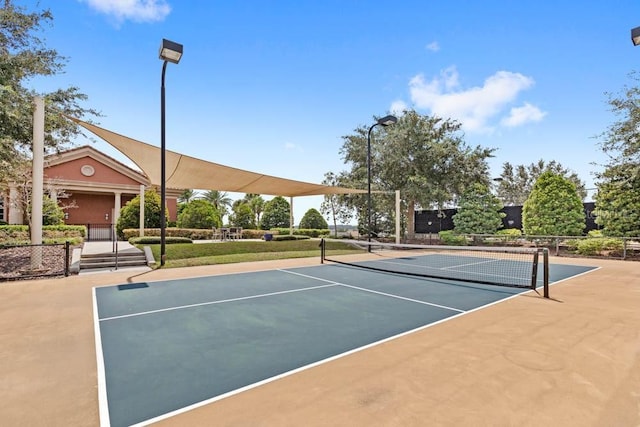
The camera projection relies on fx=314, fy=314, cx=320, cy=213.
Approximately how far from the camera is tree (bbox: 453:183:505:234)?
61.7ft

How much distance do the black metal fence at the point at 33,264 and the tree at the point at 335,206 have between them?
16.4 meters

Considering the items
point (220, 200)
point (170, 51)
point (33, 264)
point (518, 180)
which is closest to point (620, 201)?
point (170, 51)

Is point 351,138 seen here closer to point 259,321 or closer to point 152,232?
point 152,232

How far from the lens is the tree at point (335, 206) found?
2394 centimetres

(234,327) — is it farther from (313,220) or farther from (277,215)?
(277,215)

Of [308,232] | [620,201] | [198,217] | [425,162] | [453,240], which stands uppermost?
[425,162]

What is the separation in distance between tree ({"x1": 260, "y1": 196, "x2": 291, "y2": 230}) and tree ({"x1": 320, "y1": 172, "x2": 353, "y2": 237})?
4212 mm

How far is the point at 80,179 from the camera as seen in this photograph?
19.9 meters

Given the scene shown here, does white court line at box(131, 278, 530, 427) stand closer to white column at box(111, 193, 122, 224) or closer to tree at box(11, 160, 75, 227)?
tree at box(11, 160, 75, 227)

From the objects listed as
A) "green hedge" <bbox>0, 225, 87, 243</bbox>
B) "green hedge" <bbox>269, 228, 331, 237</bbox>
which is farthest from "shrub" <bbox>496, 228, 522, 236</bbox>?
"green hedge" <bbox>0, 225, 87, 243</bbox>

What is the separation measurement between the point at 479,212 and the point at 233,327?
18.4 metres

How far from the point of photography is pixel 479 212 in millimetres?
18969

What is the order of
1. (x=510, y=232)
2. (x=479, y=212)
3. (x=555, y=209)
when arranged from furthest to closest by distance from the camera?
(x=479, y=212)
(x=510, y=232)
(x=555, y=209)

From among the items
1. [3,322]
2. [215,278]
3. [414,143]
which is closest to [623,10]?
[414,143]
